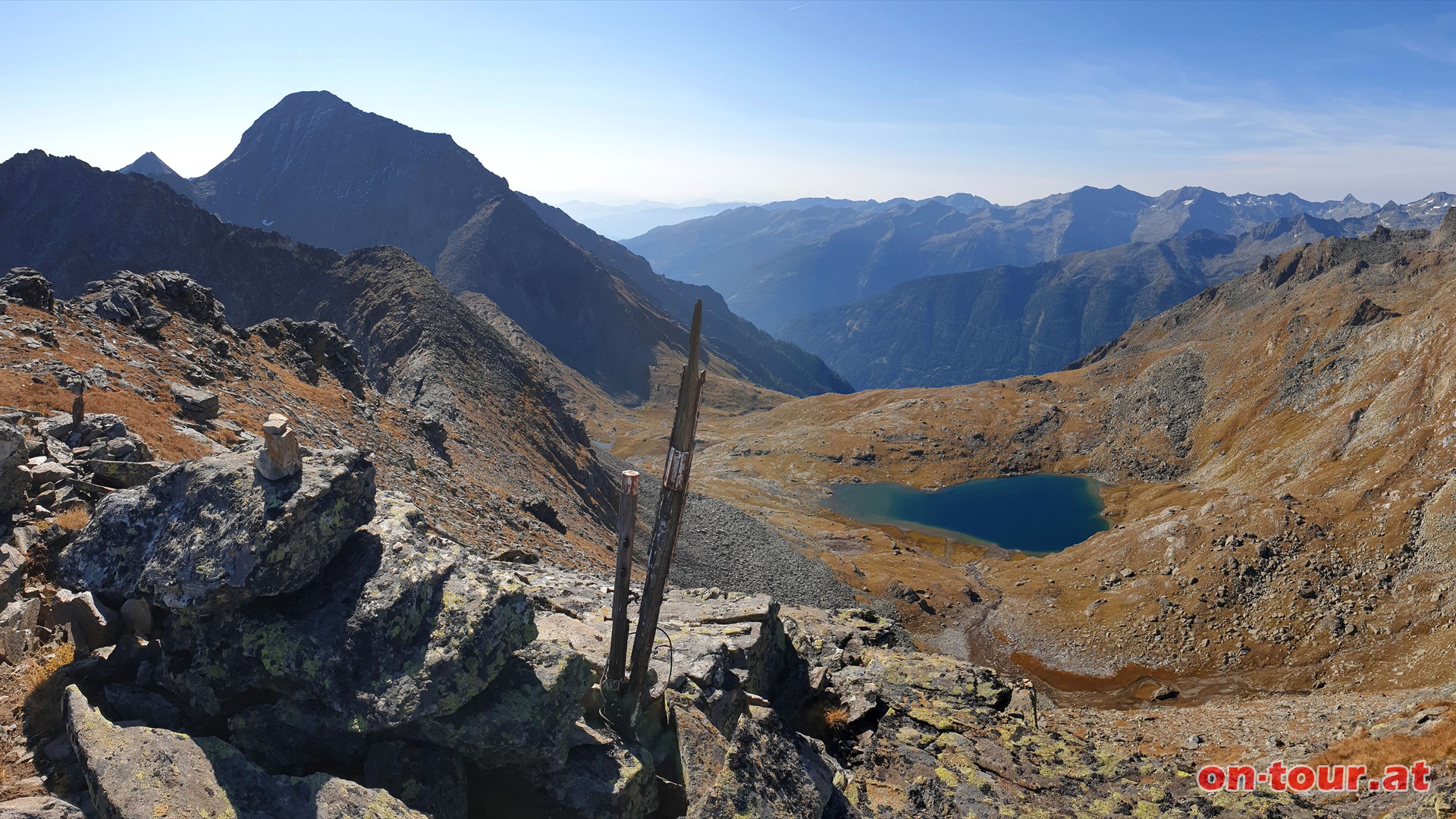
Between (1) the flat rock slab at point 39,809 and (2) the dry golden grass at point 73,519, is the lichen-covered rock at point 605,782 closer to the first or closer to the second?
(1) the flat rock slab at point 39,809

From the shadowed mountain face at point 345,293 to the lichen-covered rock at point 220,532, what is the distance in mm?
36651

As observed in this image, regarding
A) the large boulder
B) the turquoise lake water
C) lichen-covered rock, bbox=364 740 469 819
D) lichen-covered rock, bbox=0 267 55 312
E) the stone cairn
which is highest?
lichen-covered rock, bbox=0 267 55 312

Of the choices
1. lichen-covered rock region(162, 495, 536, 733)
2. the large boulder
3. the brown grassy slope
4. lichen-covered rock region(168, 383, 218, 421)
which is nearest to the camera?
lichen-covered rock region(162, 495, 536, 733)

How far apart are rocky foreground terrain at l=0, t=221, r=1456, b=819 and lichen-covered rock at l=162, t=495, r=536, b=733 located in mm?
39

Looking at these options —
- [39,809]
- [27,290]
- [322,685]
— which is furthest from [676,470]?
[27,290]

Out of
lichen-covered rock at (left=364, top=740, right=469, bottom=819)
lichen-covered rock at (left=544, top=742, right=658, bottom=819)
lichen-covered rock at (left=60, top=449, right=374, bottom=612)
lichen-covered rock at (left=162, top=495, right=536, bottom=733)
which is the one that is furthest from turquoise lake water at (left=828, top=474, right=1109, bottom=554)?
lichen-covered rock at (left=60, top=449, right=374, bottom=612)

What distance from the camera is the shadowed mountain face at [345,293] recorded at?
59.1 metres

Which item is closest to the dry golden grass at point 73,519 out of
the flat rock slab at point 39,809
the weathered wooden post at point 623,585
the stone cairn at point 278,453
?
the stone cairn at point 278,453

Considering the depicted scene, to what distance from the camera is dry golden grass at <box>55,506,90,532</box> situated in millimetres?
12328

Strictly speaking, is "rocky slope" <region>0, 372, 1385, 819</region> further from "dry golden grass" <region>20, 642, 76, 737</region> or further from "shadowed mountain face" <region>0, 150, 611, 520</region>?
"shadowed mountain face" <region>0, 150, 611, 520</region>

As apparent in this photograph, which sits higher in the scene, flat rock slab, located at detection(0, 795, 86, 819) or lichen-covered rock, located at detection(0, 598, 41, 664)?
lichen-covered rock, located at detection(0, 598, 41, 664)

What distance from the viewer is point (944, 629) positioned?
6044 cm

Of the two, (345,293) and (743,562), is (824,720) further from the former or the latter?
(345,293)

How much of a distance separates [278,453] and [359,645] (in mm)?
3204
